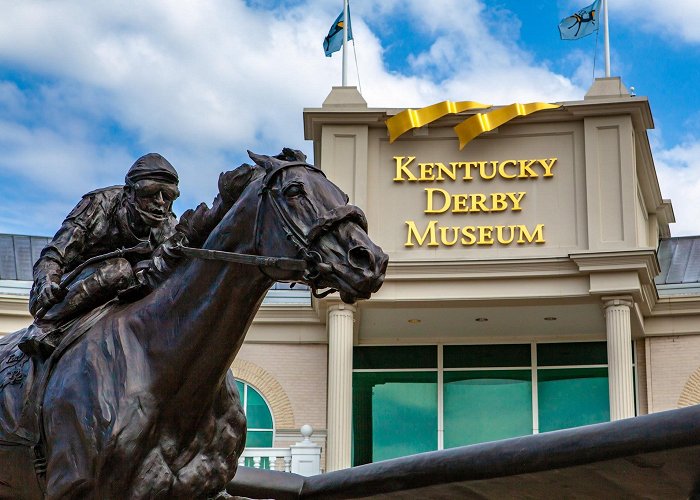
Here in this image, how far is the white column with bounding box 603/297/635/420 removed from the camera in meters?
24.7

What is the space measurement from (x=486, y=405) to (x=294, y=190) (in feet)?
79.3

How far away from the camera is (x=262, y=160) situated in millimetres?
4531

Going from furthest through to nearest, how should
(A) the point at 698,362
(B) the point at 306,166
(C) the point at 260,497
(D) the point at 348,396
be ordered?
1. (A) the point at 698,362
2. (D) the point at 348,396
3. (C) the point at 260,497
4. (B) the point at 306,166

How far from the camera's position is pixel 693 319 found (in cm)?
2744

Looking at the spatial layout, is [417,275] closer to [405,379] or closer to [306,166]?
[405,379]

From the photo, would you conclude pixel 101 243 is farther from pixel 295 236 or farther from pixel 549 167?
pixel 549 167

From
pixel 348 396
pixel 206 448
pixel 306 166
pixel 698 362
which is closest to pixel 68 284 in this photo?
pixel 206 448

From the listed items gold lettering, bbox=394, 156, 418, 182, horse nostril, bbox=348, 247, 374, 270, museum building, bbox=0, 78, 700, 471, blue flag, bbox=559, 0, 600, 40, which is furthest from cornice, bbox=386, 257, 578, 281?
horse nostril, bbox=348, 247, 374, 270

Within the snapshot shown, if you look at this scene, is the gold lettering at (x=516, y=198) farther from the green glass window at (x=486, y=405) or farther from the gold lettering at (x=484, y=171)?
the green glass window at (x=486, y=405)

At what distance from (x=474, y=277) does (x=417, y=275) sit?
1.24 m

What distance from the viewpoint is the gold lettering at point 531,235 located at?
26.3 meters

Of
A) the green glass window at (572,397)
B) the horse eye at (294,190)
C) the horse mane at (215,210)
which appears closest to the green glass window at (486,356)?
the green glass window at (572,397)

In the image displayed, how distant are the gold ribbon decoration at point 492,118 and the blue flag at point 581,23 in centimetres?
483

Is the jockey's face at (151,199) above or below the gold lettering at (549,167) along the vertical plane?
below
